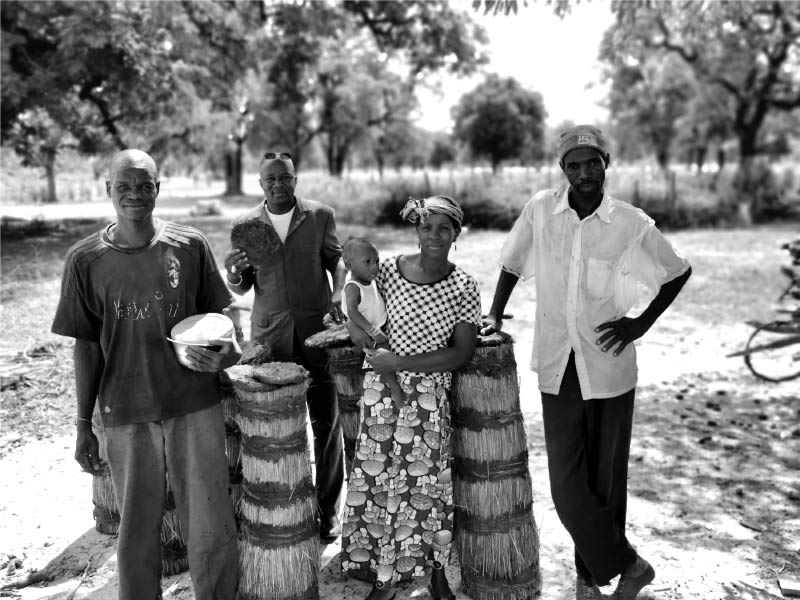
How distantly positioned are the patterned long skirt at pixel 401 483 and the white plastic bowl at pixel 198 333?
2.17 feet

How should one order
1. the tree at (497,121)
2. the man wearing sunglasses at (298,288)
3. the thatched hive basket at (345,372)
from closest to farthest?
1. the thatched hive basket at (345,372)
2. the man wearing sunglasses at (298,288)
3. the tree at (497,121)

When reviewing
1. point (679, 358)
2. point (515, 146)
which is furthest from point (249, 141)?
point (679, 358)

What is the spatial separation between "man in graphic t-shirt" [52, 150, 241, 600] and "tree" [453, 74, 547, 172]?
41.8 meters

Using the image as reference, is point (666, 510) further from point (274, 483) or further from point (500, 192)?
point (500, 192)

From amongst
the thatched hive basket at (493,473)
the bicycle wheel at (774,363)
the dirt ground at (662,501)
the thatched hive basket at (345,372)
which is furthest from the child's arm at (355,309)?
the bicycle wheel at (774,363)

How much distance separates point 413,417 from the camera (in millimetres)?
2994

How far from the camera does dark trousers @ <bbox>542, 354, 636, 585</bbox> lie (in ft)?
9.87

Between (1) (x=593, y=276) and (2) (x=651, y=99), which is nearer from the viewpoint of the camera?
(1) (x=593, y=276)

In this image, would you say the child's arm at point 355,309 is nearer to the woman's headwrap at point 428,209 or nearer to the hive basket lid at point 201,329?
the woman's headwrap at point 428,209

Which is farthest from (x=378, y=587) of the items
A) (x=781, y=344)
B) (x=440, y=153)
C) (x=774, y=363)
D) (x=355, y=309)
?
(x=440, y=153)

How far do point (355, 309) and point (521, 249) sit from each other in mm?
779

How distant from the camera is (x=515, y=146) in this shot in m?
44.1

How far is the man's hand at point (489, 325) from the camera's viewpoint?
316cm

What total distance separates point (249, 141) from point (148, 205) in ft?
112
